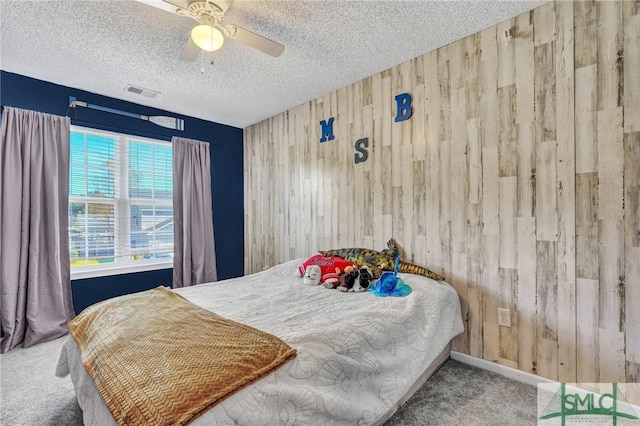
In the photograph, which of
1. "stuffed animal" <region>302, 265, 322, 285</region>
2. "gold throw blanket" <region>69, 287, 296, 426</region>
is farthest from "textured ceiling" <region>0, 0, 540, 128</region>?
"gold throw blanket" <region>69, 287, 296, 426</region>

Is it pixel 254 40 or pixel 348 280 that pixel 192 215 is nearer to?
pixel 348 280

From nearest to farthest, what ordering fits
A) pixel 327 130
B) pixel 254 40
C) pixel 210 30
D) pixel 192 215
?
pixel 210 30, pixel 254 40, pixel 327 130, pixel 192 215

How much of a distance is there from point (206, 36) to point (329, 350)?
1.78 m

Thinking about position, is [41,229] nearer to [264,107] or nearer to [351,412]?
[264,107]

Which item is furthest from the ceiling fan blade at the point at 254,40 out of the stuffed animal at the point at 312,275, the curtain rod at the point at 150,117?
the curtain rod at the point at 150,117

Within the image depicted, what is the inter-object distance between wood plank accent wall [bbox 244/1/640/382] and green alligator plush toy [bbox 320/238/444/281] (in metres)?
0.11

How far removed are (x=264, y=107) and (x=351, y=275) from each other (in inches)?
91.9

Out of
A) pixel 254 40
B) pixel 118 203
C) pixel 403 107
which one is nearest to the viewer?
pixel 254 40

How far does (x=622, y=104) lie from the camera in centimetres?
172

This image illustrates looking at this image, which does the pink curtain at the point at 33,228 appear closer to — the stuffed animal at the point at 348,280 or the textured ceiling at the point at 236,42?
the textured ceiling at the point at 236,42

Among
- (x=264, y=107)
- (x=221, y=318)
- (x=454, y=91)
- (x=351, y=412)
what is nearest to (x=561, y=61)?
(x=454, y=91)

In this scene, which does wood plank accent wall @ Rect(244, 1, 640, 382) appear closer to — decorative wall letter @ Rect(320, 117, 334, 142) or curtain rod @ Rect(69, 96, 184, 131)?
decorative wall letter @ Rect(320, 117, 334, 142)

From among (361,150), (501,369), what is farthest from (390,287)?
(361,150)

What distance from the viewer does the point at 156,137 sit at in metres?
3.69
